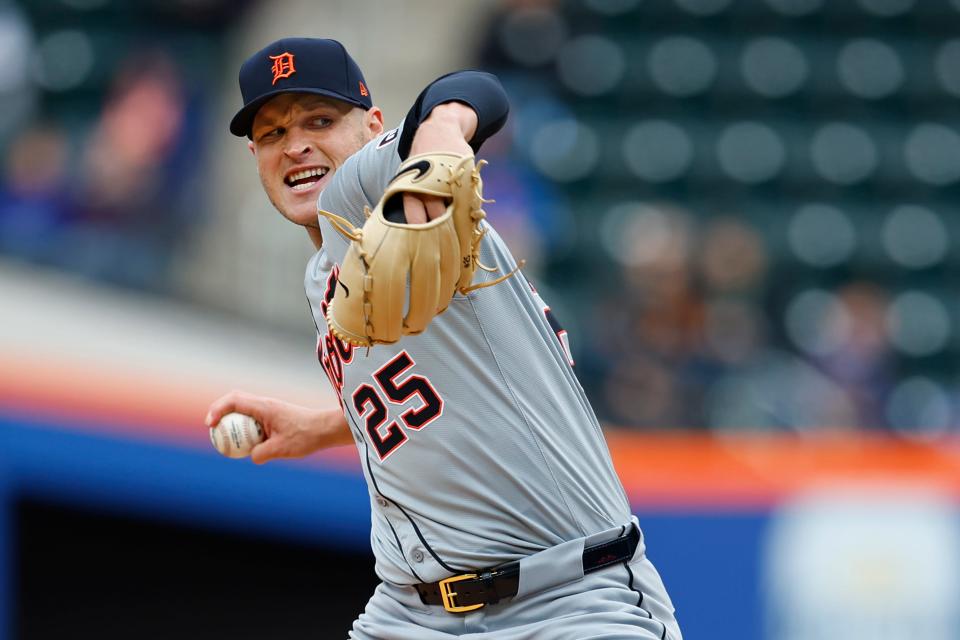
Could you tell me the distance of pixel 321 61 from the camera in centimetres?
260

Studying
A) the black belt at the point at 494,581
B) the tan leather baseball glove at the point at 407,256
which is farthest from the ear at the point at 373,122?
the black belt at the point at 494,581

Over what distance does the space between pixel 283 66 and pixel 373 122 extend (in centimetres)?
27

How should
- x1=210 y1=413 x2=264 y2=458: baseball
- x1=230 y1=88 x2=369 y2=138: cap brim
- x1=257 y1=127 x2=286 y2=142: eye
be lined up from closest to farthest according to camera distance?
1. x1=230 y1=88 x2=369 y2=138: cap brim
2. x1=257 y1=127 x2=286 y2=142: eye
3. x1=210 y1=413 x2=264 y2=458: baseball

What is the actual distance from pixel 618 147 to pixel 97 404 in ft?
15.5

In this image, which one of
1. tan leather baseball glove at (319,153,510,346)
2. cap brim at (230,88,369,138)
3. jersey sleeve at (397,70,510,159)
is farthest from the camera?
cap brim at (230,88,369,138)

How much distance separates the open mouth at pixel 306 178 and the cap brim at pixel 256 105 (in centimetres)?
14

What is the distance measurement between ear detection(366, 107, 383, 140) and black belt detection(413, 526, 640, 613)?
94 cm

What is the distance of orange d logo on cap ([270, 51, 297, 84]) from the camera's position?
2572 millimetres

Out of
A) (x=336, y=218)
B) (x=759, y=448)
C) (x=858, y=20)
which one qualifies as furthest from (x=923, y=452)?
(x=858, y=20)

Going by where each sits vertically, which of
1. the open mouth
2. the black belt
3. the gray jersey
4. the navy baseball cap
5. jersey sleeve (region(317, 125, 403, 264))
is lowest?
the black belt

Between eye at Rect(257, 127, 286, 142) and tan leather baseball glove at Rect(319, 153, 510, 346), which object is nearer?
tan leather baseball glove at Rect(319, 153, 510, 346)

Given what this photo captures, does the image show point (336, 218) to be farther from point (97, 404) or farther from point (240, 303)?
point (240, 303)

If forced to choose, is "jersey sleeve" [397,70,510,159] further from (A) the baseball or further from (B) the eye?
(A) the baseball

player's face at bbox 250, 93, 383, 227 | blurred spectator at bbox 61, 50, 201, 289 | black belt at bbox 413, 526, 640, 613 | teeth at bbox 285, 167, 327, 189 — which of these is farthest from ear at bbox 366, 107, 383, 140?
blurred spectator at bbox 61, 50, 201, 289
